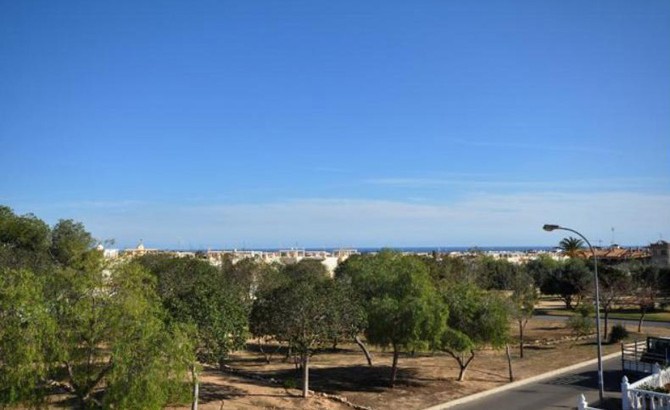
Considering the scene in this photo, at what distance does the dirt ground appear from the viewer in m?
29.6

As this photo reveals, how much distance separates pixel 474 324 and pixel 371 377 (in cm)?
726

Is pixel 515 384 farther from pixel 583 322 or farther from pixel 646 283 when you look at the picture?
pixel 646 283

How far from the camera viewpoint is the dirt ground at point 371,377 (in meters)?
29.6

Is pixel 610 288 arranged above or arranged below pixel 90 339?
above

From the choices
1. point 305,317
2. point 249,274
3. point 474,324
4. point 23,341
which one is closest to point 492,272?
point 249,274

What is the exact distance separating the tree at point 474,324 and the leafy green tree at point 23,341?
2208cm

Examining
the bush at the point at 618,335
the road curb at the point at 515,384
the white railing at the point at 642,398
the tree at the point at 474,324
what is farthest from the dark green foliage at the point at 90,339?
the bush at the point at 618,335

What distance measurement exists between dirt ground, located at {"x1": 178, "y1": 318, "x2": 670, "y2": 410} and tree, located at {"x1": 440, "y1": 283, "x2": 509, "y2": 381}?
2.37 metres

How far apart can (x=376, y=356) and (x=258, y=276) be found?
24201mm

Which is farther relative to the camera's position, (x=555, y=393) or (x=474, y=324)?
(x=474, y=324)

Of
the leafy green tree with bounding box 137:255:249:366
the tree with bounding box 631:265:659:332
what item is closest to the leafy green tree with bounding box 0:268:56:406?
the leafy green tree with bounding box 137:255:249:366

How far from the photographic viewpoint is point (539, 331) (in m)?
58.3

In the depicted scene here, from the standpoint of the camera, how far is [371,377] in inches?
1439

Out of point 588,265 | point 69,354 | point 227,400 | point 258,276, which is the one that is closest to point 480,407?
point 227,400
